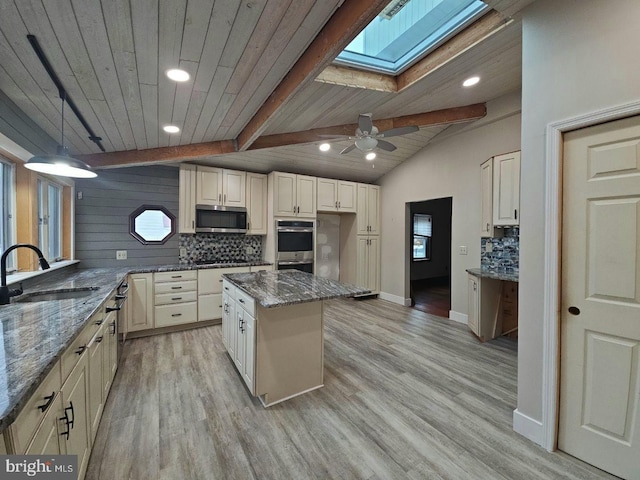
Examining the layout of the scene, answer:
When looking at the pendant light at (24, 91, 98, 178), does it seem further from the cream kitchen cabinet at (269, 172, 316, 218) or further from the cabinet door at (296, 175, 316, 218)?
the cabinet door at (296, 175, 316, 218)

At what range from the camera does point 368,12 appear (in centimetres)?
128

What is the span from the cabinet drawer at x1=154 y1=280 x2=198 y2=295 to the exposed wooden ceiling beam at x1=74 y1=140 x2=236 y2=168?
1.53m

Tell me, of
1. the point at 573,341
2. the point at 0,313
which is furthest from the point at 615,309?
the point at 0,313

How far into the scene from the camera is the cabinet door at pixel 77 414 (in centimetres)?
119

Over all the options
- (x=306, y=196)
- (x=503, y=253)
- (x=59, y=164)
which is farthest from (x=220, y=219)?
(x=503, y=253)

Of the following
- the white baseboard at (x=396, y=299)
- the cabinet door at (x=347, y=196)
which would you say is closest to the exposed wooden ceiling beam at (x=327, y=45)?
the cabinet door at (x=347, y=196)

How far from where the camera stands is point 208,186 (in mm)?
4082

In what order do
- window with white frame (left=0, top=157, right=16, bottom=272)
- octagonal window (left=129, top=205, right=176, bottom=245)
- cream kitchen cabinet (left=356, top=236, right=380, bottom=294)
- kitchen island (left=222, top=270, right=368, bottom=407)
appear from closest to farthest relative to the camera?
kitchen island (left=222, top=270, right=368, bottom=407)
window with white frame (left=0, top=157, right=16, bottom=272)
octagonal window (left=129, top=205, right=176, bottom=245)
cream kitchen cabinet (left=356, top=236, right=380, bottom=294)

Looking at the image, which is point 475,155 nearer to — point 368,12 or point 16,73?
point 368,12

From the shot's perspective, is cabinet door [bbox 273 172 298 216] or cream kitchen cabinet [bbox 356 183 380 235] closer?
cabinet door [bbox 273 172 298 216]

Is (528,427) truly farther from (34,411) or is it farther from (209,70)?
(209,70)

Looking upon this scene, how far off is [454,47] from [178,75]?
217cm

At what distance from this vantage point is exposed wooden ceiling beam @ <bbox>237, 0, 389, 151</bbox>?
1.31 metres

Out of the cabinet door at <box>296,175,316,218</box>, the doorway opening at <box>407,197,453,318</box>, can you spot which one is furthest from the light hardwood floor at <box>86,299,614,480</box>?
the doorway opening at <box>407,197,453,318</box>
